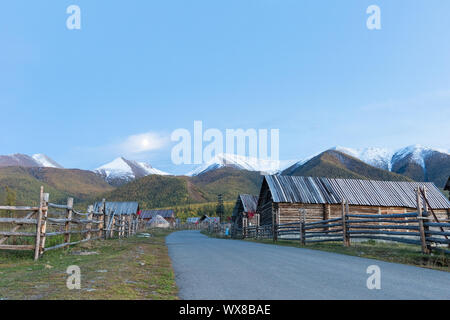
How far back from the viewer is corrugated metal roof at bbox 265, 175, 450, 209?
109 ft

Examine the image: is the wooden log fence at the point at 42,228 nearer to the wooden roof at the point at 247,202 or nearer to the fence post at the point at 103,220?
the fence post at the point at 103,220

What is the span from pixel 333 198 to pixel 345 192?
1866 millimetres

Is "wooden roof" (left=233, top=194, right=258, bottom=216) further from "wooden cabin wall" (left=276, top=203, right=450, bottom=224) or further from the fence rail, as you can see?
"wooden cabin wall" (left=276, top=203, right=450, bottom=224)

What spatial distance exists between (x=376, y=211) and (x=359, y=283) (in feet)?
102

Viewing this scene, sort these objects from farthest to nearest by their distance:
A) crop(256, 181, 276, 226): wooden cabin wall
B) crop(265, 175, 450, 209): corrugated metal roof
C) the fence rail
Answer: crop(256, 181, 276, 226): wooden cabin wall < crop(265, 175, 450, 209): corrugated metal roof < the fence rail

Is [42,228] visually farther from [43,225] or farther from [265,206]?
[265,206]

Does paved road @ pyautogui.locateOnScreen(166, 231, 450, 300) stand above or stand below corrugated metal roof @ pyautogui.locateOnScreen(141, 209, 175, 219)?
above

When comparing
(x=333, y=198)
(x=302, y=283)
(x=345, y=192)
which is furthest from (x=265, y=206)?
(x=302, y=283)

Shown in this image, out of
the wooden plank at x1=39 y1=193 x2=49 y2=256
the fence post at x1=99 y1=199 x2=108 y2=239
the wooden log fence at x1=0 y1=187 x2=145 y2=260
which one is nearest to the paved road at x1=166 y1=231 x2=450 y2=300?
the wooden plank at x1=39 y1=193 x2=49 y2=256

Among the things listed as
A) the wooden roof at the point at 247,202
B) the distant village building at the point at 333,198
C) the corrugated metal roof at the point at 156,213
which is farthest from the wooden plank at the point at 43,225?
the corrugated metal roof at the point at 156,213

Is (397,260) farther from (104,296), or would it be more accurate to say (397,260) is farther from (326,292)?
(104,296)

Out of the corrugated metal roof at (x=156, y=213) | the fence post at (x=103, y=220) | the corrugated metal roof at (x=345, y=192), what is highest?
the corrugated metal roof at (x=345, y=192)

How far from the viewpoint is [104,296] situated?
520 cm

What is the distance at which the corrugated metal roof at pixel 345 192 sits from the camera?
109 feet
